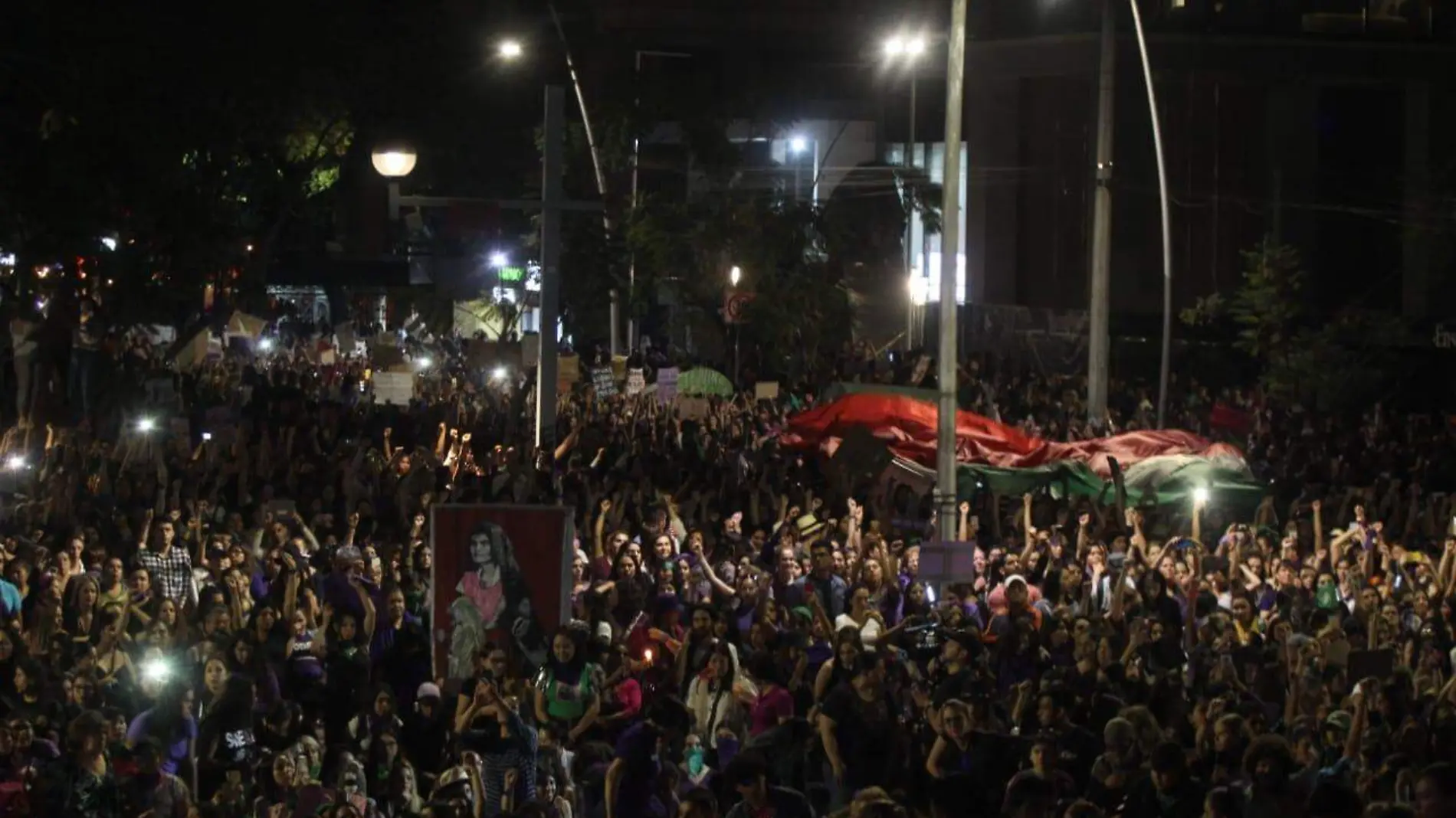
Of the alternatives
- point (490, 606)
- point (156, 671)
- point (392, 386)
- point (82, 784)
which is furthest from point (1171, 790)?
point (392, 386)

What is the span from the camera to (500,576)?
12672 millimetres

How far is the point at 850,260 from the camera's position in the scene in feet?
159

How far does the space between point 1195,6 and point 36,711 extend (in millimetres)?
40181

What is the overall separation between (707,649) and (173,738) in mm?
2754

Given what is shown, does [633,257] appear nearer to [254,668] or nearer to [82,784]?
[254,668]

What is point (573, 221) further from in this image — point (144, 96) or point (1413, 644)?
point (1413, 644)

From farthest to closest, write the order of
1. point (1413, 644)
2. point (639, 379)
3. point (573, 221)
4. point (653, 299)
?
1. point (653, 299)
2. point (573, 221)
3. point (639, 379)
4. point (1413, 644)

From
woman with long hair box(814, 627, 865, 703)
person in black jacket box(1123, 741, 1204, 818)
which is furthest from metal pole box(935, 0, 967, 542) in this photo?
person in black jacket box(1123, 741, 1204, 818)

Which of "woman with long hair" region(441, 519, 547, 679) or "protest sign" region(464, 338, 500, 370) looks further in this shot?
"protest sign" region(464, 338, 500, 370)

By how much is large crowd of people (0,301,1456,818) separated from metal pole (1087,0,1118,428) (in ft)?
12.1

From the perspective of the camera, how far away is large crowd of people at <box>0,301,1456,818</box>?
9.60 meters

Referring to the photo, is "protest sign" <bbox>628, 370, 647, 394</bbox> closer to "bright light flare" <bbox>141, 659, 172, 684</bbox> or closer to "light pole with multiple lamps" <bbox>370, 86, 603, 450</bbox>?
"light pole with multiple lamps" <bbox>370, 86, 603, 450</bbox>

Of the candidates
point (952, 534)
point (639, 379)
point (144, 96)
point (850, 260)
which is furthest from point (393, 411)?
point (850, 260)

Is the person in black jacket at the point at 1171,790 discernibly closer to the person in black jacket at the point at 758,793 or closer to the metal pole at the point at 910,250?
the person in black jacket at the point at 758,793
